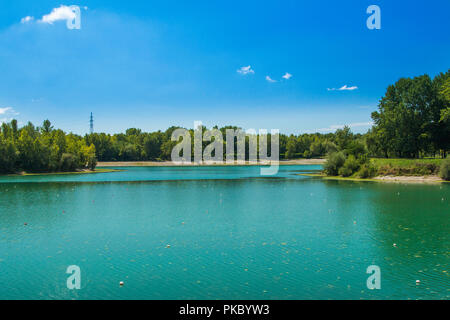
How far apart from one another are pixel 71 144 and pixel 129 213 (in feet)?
317

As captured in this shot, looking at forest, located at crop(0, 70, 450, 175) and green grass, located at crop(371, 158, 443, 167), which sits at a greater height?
forest, located at crop(0, 70, 450, 175)

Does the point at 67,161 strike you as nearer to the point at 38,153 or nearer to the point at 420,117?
the point at 38,153

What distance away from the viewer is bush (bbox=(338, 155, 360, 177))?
253 ft

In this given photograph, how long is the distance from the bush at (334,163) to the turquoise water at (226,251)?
146 ft

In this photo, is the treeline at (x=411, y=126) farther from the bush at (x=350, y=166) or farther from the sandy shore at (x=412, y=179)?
the sandy shore at (x=412, y=179)

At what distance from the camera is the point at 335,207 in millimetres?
35594

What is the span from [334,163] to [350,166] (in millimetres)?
4617

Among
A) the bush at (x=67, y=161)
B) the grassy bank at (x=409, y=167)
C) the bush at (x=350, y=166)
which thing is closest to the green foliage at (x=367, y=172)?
the grassy bank at (x=409, y=167)

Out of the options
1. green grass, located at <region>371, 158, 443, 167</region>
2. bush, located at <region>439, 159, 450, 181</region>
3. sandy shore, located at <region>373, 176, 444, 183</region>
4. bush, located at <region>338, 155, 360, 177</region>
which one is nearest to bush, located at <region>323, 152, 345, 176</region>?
bush, located at <region>338, 155, 360, 177</region>

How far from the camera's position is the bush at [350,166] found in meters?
77.1

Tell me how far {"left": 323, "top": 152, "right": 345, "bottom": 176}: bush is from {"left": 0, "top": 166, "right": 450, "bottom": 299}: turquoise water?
44.5m

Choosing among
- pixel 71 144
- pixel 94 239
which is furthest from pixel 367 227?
pixel 71 144

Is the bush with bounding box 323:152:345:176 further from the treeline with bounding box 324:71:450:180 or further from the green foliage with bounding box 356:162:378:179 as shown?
the green foliage with bounding box 356:162:378:179

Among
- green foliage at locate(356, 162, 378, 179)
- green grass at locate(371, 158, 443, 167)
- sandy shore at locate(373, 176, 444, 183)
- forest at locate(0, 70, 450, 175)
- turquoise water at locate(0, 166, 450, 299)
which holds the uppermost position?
forest at locate(0, 70, 450, 175)
